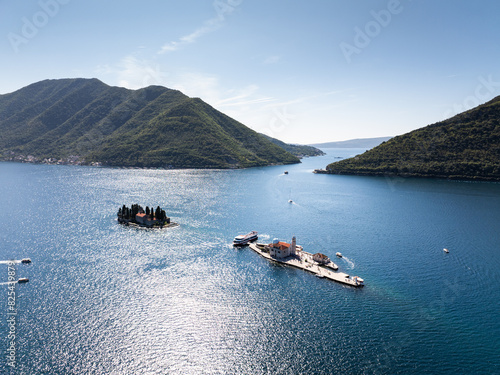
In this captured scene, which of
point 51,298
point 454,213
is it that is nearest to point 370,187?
point 454,213

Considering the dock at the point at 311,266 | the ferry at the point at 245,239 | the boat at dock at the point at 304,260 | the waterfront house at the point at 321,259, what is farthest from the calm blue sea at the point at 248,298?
the waterfront house at the point at 321,259

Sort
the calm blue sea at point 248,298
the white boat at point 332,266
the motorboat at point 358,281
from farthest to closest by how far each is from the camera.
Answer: the white boat at point 332,266
the motorboat at point 358,281
the calm blue sea at point 248,298

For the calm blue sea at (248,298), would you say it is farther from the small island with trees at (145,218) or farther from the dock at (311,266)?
the small island with trees at (145,218)

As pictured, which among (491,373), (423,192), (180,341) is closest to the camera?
(491,373)

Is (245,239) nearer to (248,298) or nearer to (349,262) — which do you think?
(248,298)

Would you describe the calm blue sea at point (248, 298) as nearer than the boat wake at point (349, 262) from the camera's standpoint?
Yes

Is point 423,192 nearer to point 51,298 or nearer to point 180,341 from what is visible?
point 180,341
